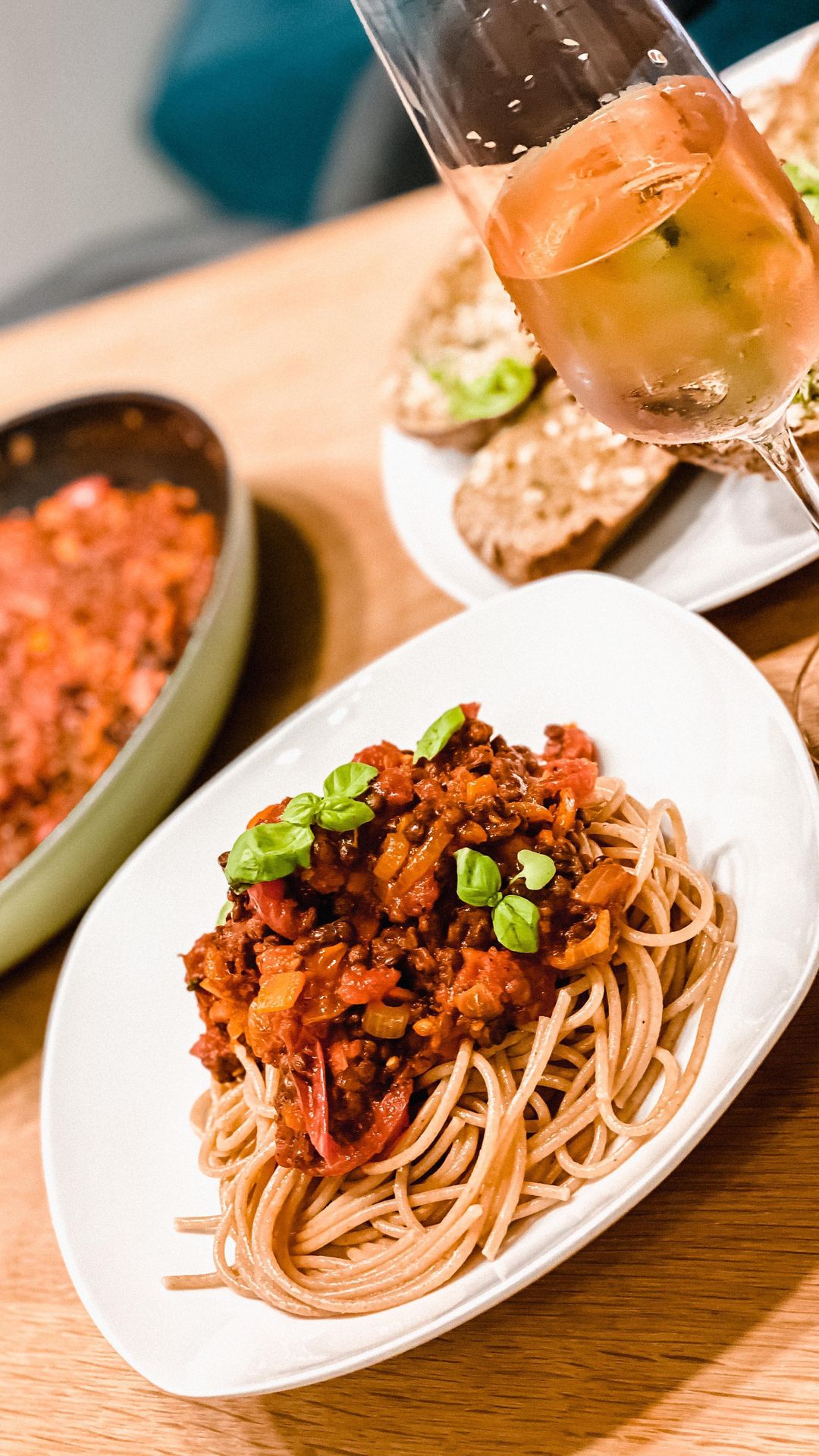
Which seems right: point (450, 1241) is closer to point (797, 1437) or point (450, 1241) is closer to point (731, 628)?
point (797, 1437)

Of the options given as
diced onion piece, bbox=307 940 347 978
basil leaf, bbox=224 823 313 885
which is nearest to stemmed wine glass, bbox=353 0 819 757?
basil leaf, bbox=224 823 313 885

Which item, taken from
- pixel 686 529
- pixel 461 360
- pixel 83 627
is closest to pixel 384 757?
pixel 686 529

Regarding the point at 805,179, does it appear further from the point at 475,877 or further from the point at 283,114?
the point at 283,114

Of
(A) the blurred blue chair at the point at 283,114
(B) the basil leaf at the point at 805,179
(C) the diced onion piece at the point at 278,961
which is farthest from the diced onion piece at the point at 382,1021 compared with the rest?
(A) the blurred blue chair at the point at 283,114

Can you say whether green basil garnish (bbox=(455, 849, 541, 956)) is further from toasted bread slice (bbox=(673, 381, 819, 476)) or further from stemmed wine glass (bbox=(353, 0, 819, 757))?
toasted bread slice (bbox=(673, 381, 819, 476))

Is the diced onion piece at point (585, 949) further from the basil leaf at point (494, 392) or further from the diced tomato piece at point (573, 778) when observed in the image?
the basil leaf at point (494, 392)
